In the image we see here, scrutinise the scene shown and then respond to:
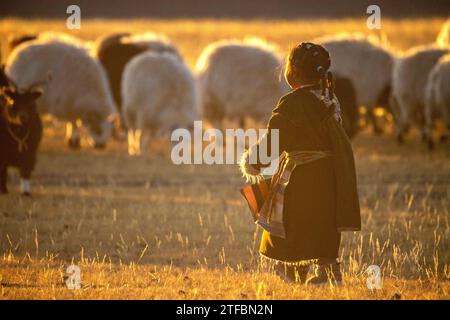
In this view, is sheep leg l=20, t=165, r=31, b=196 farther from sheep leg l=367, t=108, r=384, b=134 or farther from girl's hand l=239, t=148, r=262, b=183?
sheep leg l=367, t=108, r=384, b=134

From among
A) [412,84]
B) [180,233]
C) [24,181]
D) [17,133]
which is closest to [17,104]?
[17,133]

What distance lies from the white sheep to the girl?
11.1m

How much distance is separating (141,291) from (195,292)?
0.39 meters

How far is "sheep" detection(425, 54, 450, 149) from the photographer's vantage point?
16.8 m

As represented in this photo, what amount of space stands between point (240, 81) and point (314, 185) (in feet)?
37.9

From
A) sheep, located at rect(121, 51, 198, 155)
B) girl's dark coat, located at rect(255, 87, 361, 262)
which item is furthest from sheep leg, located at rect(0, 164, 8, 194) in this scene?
girl's dark coat, located at rect(255, 87, 361, 262)

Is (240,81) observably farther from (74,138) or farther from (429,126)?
(429,126)

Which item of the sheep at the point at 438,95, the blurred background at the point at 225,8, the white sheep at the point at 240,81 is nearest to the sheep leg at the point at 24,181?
the white sheep at the point at 240,81

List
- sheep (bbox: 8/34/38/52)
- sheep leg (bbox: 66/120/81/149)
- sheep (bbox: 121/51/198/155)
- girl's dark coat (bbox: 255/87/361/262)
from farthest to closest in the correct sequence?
sheep (bbox: 8/34/38/52) → sheep leg (bbox: 66/120/81/149) → sheep (bbox: 121/51/198/155) → girl's dark coat (bbox: 255/87/361/262)

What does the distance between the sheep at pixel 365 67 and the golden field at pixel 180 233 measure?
12.2 ft

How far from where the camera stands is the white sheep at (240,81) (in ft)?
59.1

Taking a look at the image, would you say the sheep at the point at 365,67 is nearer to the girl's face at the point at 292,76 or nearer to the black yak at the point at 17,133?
the black yak at the point at 17,133
